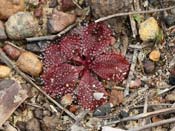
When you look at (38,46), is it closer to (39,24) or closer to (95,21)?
(39,24)

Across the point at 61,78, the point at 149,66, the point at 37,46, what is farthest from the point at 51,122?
the point at 149,66

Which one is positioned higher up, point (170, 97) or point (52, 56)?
point (52, 56)

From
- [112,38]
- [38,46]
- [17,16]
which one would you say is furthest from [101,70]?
[17,16]

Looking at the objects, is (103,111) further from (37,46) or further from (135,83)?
(37,46)

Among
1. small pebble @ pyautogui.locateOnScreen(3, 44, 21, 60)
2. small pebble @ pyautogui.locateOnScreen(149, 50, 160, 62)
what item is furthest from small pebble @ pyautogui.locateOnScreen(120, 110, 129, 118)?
small pebble @ pyautogui.locateOnScreen(3, 44, 21, 60)

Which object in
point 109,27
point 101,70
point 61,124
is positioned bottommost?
point 61,124

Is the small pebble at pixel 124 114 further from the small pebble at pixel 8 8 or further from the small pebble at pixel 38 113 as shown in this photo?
the small pebble at pixel 8 8

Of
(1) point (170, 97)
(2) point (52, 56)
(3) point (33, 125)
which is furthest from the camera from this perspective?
(2) point (52, 56)
